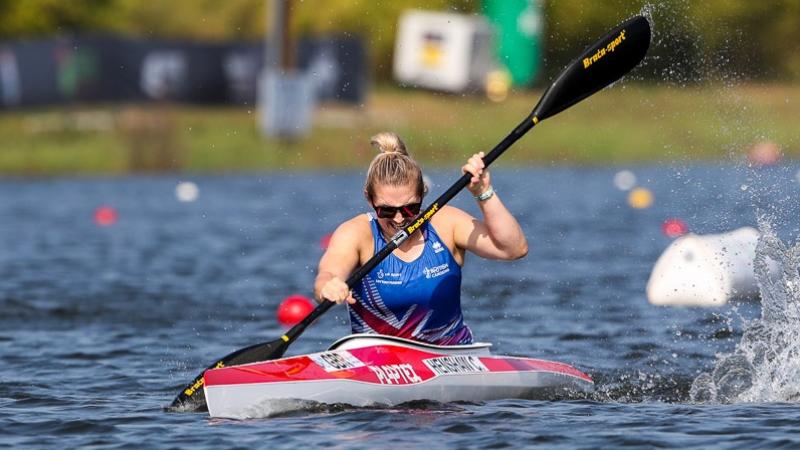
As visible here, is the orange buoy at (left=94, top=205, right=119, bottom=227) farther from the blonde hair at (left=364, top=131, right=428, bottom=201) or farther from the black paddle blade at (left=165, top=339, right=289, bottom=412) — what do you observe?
the blonde hair at (left=364, top=131, right=428, bottom=201)

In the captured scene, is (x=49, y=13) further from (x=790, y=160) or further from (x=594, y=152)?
(x=790, y=160)

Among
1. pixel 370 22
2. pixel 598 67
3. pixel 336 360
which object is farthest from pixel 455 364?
pixel 370 22

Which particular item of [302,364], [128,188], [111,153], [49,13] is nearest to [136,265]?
[302,364]

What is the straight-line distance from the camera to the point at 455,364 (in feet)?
27.9

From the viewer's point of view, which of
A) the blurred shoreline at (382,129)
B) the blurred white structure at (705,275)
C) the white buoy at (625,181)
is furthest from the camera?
the blurred shoreline at (382,129)

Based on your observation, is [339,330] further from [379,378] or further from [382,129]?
[382,129]

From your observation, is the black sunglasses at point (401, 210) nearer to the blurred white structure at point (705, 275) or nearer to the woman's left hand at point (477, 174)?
the woman's left hand at point (477, 174)

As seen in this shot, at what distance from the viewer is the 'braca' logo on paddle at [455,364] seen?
8383 millimetres

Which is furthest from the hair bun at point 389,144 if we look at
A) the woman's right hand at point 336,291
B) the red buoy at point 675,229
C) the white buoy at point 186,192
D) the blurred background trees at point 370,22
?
the blurred background trees at point 370,22

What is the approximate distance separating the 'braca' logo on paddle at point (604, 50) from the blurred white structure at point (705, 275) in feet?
13.5

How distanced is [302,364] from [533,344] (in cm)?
344

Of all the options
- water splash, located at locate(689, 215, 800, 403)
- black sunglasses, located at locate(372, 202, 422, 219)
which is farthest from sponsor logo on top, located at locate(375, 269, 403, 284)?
water splash, located at locate(689, 215, 800, 403)

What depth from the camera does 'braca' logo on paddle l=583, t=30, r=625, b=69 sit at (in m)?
9.39

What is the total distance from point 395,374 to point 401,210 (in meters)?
0.92
